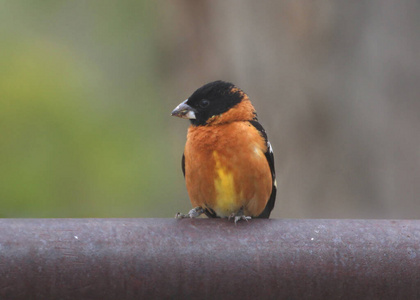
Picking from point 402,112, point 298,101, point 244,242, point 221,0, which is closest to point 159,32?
point 221,0

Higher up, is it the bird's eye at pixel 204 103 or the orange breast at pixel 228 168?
the bird's eye at pixel 204 103

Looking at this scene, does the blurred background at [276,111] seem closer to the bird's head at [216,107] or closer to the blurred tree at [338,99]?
the blurred tree at [338,99]

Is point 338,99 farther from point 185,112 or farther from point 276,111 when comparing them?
point 185,112

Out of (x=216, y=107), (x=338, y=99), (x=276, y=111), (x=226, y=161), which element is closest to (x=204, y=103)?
(x=216, y=107)

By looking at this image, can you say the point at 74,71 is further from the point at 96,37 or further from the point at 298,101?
the point at 298,101

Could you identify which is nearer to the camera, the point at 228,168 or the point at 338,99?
the point at 228,168

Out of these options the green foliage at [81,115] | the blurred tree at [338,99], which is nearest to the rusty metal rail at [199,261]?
the blurred tree at [338,99]

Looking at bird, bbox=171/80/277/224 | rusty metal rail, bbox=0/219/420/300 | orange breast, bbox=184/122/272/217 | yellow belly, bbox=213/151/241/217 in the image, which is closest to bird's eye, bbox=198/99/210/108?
bird, bbox=171/80/277/224
